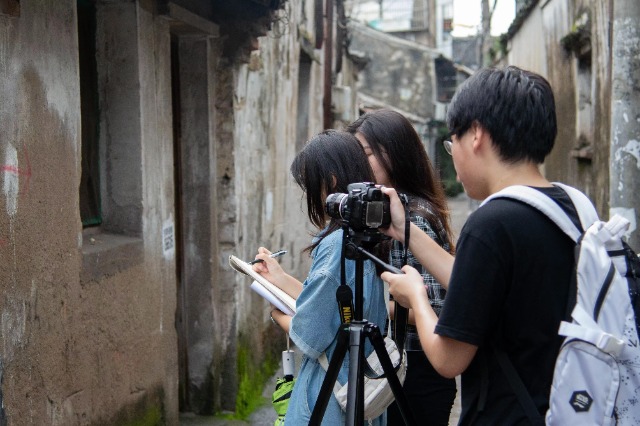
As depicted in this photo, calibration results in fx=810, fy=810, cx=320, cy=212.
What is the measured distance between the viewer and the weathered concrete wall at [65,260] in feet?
9.84

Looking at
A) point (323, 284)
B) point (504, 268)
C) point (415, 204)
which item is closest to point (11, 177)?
point (323, 284)

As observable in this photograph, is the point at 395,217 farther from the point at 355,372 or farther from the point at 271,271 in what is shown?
the point at 271,271

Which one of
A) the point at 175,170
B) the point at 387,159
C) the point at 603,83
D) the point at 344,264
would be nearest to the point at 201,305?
the point at 175,170

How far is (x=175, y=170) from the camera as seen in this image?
17.6 feet

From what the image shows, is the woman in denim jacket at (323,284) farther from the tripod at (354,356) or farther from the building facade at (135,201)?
the building facade at (135,201)

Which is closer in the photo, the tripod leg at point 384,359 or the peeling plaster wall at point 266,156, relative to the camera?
the tripod leg at point 384,359

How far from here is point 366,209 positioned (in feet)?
6.85

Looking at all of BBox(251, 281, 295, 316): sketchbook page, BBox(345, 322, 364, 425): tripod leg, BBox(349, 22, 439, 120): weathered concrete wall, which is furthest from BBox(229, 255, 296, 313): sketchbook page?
BBox(349, 22, 439, 120): weathered concrete wall

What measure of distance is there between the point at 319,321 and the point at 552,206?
0.86 metres

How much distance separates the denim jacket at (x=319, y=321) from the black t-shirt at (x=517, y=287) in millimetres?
661

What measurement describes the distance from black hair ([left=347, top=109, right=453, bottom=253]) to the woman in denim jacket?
32 centimetres

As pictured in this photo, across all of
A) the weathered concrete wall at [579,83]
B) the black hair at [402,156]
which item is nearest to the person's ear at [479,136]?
the black hair at [402,156]

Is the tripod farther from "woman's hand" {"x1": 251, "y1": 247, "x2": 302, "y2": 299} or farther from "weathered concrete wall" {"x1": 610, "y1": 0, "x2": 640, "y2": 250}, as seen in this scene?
"weathered concrete wall" {"x1": 610, "y1": 0, "x2": 640, "y2": 250}

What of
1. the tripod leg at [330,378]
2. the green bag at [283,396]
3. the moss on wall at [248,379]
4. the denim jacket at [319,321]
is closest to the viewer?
the tripod leg at [330,378]
